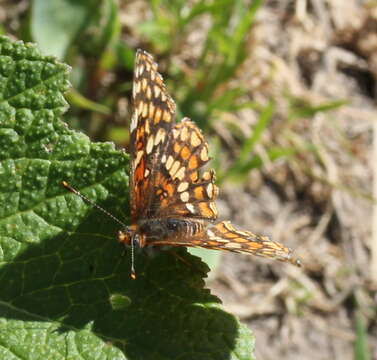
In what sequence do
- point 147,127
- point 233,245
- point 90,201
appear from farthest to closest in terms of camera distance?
1. point 147,127
2. point 90,201
3. point 233,245

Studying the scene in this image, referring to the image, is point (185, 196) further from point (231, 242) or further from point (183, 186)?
point (231, 242)

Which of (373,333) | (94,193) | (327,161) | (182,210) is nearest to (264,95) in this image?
(327,161)

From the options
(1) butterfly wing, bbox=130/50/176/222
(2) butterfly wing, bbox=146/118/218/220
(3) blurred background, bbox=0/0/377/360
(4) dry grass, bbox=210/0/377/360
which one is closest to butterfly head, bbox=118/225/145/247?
(1) butterfly wing, bbox=130/50/176/222

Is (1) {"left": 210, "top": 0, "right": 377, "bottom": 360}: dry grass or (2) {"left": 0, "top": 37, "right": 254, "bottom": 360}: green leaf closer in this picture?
(2) {"left": 0, "top": 37, "right": 254, "bottom": 360}: green leaf

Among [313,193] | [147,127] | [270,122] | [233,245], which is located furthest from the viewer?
[270,122]

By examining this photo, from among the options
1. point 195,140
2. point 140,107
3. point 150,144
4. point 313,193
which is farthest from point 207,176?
point 313,193

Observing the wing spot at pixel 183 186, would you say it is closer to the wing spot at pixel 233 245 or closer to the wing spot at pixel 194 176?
the wing spot at pixel 194 176

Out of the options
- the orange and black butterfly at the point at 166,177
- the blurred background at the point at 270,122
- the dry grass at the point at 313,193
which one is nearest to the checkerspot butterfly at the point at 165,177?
the orange and black butterfly at the point at 166,177

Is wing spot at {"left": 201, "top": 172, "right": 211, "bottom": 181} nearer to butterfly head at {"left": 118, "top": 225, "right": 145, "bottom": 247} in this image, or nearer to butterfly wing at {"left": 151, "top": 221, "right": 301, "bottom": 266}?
butterfly wing at {"left": 151, "top": 221, "right": 301, "bottom": 266}
